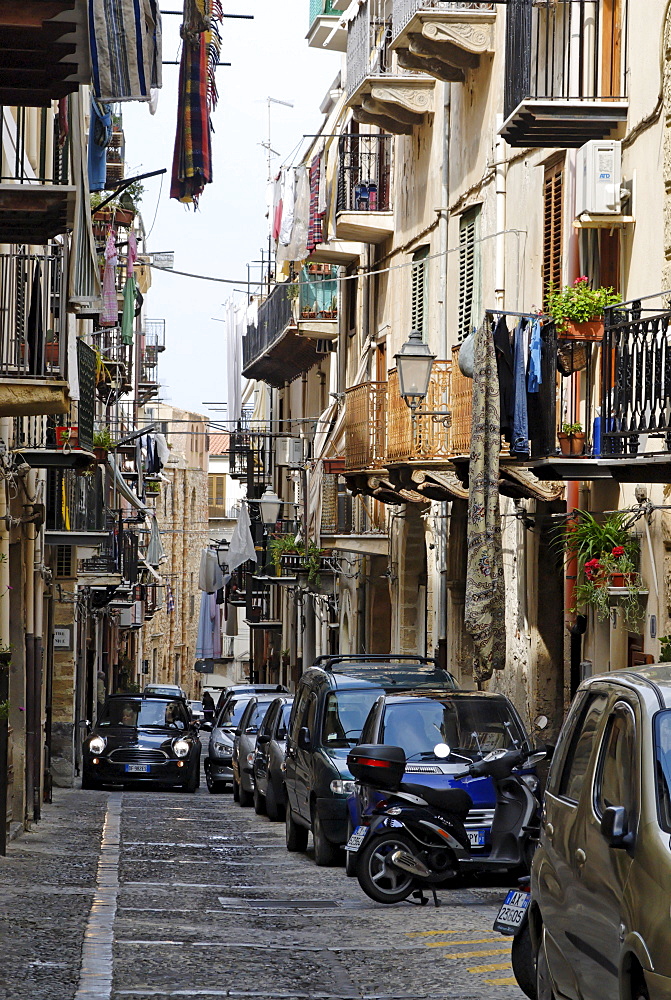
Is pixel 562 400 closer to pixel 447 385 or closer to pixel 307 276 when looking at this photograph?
pixel 447 385

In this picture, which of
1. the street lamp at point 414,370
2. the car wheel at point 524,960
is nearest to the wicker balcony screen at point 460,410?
the street lamp at point 414,370

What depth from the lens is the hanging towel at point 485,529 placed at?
52.6ft

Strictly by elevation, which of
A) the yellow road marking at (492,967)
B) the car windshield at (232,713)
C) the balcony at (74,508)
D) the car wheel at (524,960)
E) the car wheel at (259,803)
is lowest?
the car wheel at (259,803)

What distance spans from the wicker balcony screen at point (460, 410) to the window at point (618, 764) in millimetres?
12627

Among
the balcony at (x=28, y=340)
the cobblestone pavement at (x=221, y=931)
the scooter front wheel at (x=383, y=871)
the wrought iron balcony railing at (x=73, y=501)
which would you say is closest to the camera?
the cobblestone pavement at (x=221, y=931)

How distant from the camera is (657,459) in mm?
12750

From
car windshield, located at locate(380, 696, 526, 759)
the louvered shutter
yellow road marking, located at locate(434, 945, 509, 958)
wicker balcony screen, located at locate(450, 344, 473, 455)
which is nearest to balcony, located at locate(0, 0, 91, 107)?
yellow road marking, located at locate(434, 945, 509, 958)

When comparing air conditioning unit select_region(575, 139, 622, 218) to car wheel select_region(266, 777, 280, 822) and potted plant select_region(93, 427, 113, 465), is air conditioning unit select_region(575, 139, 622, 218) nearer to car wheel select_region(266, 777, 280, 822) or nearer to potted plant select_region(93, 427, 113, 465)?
car wheel select_region(266, 777, 280, 822)

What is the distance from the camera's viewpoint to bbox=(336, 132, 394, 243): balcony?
28734 mm

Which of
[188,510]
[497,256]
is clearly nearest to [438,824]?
[497,256]

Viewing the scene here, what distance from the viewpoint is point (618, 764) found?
6148mm

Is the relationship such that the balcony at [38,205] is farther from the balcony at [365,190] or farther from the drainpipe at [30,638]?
the balcony at [365,190]

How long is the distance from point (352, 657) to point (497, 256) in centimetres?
637

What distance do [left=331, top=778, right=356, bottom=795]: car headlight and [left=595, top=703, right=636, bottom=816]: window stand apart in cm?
840
